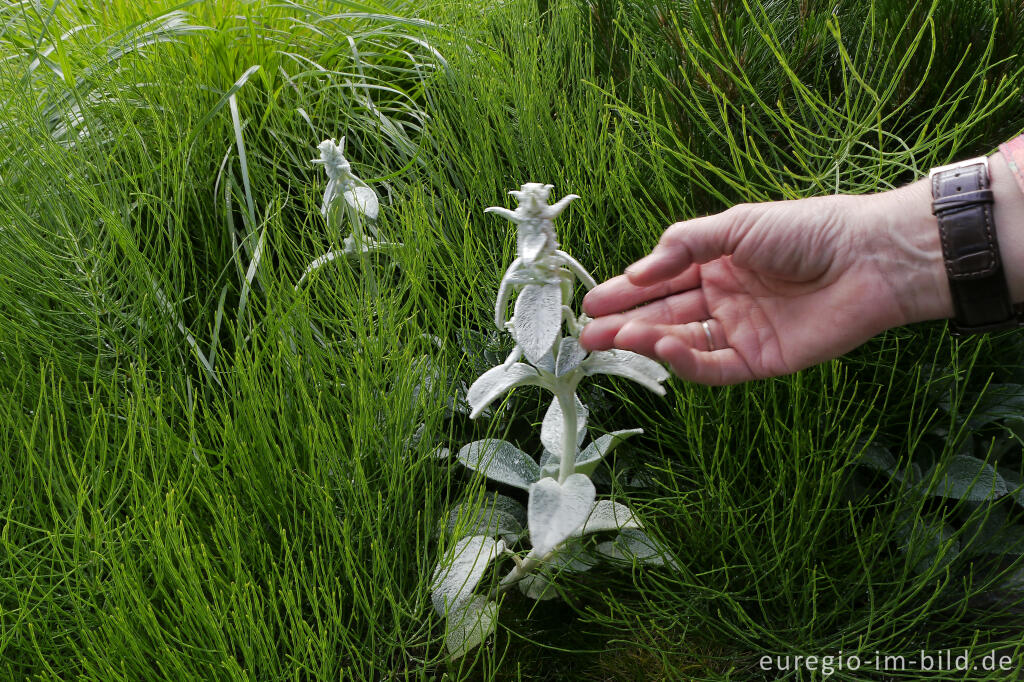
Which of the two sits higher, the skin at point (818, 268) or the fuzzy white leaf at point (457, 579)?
the skin at point (818, 268)

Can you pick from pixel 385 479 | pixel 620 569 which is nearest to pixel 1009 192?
pixel 620 569

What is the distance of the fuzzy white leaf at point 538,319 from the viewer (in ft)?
2.48

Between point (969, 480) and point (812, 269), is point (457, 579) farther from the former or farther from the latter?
point (969, 480)

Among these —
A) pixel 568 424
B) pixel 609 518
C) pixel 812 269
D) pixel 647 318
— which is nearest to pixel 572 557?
pixel 609 518

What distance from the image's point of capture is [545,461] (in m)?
1.04

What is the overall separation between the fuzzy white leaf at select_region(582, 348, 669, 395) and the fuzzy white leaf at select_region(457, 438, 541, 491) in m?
0.18

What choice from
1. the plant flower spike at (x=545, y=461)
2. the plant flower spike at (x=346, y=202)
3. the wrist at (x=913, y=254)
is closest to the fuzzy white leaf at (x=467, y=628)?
the plant flower spike at (x=545, y=461)

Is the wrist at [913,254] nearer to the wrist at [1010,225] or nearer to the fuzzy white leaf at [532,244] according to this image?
the wrist at [1010,225]

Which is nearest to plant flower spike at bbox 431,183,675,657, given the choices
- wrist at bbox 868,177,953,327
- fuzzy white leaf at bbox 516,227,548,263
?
fuzzy white leaf at bbox 516,227,548,263

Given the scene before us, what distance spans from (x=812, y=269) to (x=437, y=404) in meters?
0.48

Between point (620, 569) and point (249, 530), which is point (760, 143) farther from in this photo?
point (249, 530)

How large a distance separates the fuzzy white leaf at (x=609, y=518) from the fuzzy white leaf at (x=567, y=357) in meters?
0.19

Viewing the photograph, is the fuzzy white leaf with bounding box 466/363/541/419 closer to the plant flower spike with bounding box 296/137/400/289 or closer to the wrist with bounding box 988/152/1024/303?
the plant flower spike with bounding box 296/137/400/289

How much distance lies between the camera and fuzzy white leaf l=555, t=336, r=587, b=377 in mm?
819
